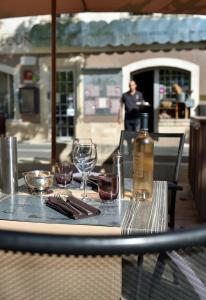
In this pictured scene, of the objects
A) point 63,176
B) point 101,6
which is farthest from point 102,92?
point 63,176

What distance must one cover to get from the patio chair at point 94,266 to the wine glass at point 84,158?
50.6 inches

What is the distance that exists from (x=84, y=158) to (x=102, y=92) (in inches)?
428

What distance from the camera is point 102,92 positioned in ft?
42.6

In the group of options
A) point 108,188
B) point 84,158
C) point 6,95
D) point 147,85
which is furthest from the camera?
point 6,95

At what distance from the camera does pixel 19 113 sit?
→ 1370 centimetres

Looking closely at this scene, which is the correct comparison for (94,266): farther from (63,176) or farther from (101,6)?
(101,6)

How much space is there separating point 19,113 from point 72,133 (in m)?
1.82

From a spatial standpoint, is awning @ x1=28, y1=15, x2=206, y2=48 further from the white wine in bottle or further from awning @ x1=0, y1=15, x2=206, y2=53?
the white wine in bottle

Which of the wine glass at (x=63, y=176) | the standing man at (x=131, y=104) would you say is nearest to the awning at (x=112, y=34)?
the standing man at (x=131, y=104)

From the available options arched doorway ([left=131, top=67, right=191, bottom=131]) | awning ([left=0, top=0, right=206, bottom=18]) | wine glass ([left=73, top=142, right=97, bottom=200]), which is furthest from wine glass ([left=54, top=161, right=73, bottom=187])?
arched doorway ([left=131, top=67, right=191, bottom=131])

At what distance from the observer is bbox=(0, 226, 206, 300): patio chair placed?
713mm

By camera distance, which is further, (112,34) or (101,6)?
(112,34)

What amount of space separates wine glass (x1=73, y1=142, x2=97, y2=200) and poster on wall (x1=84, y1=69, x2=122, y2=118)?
35.2 ft

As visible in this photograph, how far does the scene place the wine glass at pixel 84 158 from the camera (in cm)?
222
